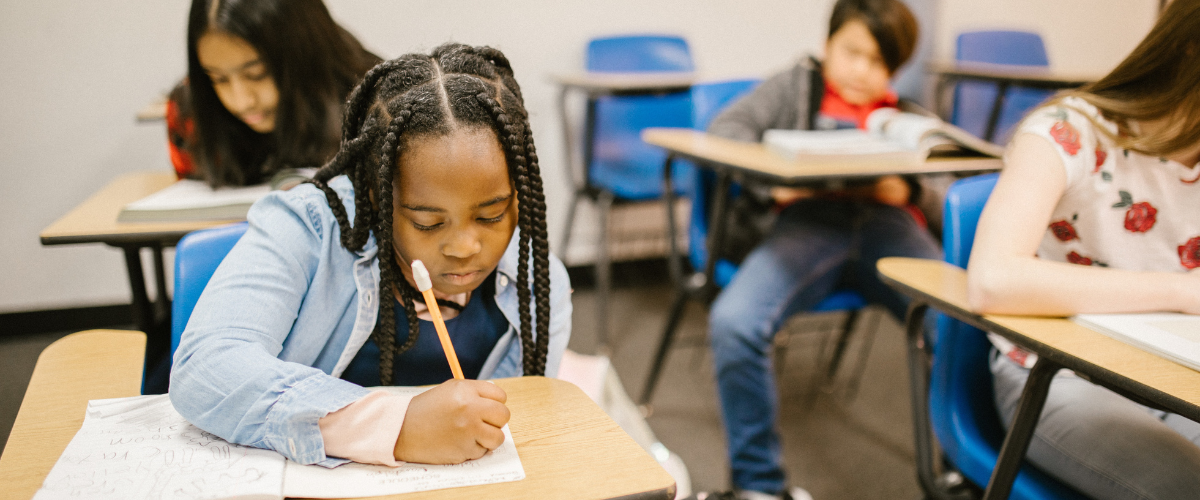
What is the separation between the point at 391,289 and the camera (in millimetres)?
805

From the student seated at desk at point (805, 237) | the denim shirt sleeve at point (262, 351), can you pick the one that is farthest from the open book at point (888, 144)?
the denim shirt sleeve at point (262, 351)

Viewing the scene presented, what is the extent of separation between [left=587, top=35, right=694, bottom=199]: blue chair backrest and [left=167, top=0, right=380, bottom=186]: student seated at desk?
3.88 feet

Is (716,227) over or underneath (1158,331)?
underneath

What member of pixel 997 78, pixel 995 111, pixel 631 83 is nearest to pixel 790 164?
pixel 631 83

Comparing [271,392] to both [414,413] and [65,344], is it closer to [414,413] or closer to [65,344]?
Answer: [414,413]

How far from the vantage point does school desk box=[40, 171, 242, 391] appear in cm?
117

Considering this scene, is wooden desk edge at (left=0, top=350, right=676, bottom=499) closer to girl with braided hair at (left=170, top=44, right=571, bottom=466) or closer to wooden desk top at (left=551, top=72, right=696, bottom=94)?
girl with braided hair at (left=170, top=44, right=571, bottom=466)

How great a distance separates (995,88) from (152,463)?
131 inches

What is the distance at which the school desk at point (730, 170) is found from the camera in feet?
4.51

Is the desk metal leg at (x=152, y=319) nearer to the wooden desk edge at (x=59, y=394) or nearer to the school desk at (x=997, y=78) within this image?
the wooden desk edge at (x=59, y=394)

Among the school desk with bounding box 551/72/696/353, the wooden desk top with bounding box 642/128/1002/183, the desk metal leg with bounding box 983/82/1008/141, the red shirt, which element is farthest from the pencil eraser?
the desk metal leg with bounding box 983/82/1008/141

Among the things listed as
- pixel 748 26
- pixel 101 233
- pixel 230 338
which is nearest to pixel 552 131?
pixel 748 26

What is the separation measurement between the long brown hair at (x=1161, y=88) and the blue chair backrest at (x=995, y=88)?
2.15 meters

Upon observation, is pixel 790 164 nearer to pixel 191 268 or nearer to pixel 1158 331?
pixel 1158 331
